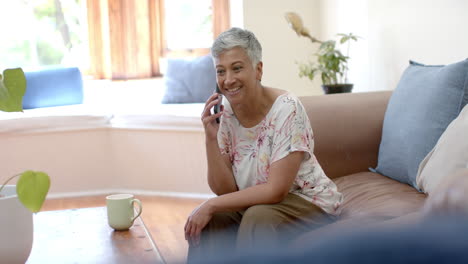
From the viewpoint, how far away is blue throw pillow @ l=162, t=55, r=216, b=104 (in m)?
4.56

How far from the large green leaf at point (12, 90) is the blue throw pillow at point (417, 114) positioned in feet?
4.60

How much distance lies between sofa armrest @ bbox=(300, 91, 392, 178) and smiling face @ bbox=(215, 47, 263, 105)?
630 mm

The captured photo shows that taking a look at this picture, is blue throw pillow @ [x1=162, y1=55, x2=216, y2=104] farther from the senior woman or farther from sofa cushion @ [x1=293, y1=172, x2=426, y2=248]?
the senior woman

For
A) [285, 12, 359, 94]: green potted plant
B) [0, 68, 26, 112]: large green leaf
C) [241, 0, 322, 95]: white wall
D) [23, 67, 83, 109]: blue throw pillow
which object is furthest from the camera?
[23, 67, 83, 109]: blue throw pillow

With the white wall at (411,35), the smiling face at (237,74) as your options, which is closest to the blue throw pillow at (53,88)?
the white wall at (411,35)

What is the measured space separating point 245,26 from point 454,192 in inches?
165

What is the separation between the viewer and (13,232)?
1.48 metres

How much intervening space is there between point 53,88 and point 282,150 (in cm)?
318

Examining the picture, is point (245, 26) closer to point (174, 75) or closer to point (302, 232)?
point (174, 75)

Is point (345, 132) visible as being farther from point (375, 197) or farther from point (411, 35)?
point (411, 35)

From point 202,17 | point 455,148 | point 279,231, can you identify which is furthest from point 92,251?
point 202,17

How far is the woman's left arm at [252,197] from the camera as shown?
1806 millimetres

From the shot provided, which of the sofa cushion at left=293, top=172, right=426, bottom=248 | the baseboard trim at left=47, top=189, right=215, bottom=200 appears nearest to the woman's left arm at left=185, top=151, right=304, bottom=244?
the sofa cushion at left=293, top=172, right=426, bottom=248

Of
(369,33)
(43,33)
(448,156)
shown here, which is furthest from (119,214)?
(43,33)
